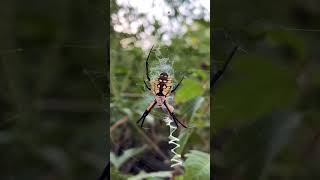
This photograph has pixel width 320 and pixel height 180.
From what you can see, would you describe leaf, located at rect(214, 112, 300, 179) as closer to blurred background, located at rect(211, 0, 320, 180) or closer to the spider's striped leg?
blurred background, located at rect(211, 0, 320, 180)

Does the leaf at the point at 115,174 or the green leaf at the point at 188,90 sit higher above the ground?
the green leaf at the point at 188,90

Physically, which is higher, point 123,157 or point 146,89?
point 146,89

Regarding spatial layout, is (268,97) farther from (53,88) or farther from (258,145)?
(53,88)

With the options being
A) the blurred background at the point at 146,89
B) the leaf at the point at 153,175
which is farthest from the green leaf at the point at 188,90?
the leaf at the point at 153,175

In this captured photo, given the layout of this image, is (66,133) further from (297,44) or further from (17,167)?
(297,44)

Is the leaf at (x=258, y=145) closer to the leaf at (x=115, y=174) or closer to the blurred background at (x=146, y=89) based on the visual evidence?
the blurred background at (x=146, y=89)

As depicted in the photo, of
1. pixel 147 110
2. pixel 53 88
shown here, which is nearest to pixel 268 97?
pixel 147 110

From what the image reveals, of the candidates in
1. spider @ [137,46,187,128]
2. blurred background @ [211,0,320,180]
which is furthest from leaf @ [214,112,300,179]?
spider @ [137,46,187,128]
